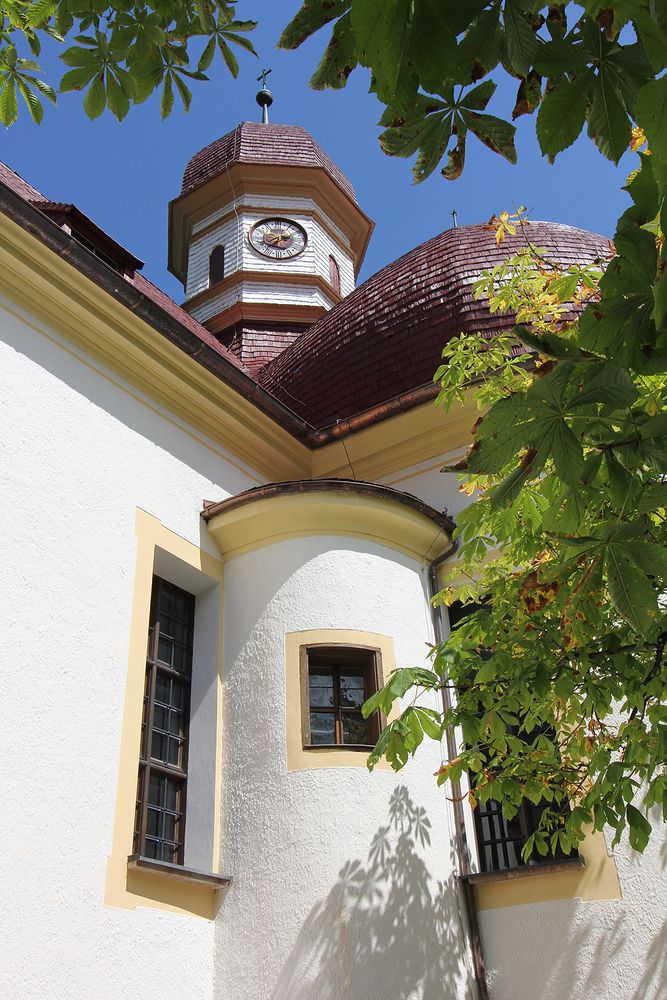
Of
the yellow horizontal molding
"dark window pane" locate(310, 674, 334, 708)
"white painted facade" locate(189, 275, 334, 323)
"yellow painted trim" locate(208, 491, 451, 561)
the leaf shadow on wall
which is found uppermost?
"white painted facade" locate(189, 275, 334, 323)

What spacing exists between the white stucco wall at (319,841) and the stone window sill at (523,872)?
21 cm

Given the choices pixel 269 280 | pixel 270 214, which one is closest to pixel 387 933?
pixel 269 280

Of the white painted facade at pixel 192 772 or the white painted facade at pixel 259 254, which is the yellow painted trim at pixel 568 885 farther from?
the white painted facade at pixel 259 254

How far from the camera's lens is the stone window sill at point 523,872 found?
6.74m

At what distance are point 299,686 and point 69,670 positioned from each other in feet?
5.86

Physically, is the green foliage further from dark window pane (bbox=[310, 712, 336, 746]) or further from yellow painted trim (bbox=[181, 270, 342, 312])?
yellow painted trim (bbox=[181, 270, 342, 312])

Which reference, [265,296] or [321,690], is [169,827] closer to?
[321,690]

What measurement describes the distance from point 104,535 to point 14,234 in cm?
223

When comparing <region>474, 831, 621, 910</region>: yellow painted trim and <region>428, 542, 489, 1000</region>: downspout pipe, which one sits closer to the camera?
<region>474, 831, 621, 910</region>: yellow painted trim

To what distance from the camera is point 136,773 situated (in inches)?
252

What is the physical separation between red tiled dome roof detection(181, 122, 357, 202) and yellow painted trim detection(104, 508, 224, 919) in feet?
42.7

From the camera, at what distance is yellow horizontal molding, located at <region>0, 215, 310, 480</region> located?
704 centimetres

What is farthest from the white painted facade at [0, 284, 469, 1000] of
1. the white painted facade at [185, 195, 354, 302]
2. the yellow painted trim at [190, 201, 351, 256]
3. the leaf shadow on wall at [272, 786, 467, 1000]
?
the yellow painted trim at [190, 201, 351, 256]

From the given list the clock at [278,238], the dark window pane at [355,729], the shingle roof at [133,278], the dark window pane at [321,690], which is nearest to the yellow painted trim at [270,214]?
the clock at [278,238]
